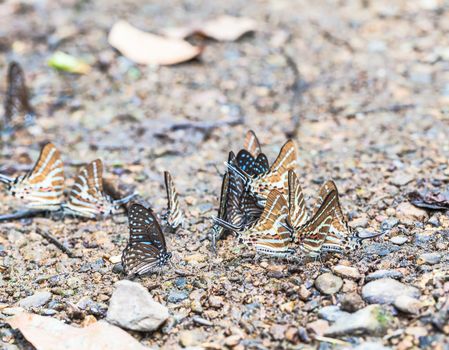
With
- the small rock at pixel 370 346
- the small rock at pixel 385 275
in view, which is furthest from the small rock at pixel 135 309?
the small rock at pixel 385 275

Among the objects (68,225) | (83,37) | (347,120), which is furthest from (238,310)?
(83,37)

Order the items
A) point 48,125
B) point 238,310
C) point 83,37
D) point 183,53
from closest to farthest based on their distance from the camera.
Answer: point 238,310, point 48,125, point 183,53, point 83,37

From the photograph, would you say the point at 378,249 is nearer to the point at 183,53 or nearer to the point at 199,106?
the point at 199,106

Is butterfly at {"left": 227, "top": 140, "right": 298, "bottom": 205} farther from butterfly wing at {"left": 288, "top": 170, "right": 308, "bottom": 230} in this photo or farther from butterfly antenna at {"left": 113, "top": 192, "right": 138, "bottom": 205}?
butterfly antenna at {"left": 113, "top": 192, "right": 138, "bottom": 205}

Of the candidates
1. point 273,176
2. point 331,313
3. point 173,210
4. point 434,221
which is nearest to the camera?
point 331,313

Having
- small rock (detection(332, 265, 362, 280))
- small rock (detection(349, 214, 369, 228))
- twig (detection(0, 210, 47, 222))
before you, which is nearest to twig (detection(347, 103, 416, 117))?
small rock (detection(349, 214, 369, 228))

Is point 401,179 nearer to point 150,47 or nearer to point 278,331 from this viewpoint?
point 278,331

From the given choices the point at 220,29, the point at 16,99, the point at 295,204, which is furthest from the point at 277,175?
the point at 220,29
